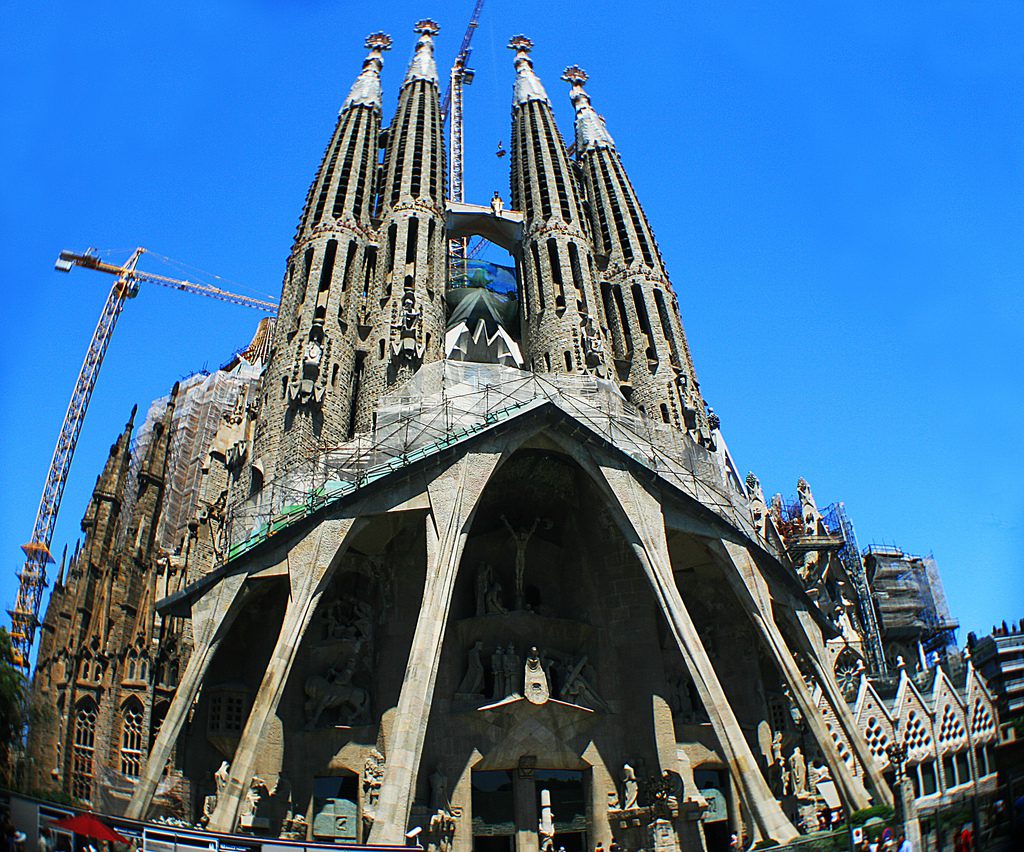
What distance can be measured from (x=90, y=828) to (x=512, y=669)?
1085cm

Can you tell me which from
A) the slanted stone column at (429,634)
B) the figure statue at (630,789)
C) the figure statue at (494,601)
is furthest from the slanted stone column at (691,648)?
the figure statue at (494,601)

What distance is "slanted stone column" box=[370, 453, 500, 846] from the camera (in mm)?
14984

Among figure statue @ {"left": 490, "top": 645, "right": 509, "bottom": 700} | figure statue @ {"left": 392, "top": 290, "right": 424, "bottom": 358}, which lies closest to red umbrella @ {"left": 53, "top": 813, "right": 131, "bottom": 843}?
figure statue @ {"left": 490, "top": 645, "right": 509, "bottom": 700}

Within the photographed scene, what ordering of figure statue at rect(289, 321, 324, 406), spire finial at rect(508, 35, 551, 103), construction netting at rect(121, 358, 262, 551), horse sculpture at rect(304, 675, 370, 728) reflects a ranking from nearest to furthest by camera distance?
horse sculpture at rect(304, 675, 370, 728)
figure statue at rect(289, 321, 324, 406)
construction netting at rect(121, 358, 262, 551)
spire finial at rect(508, 35, 551, 103)

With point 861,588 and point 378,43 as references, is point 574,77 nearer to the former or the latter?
point 378,43

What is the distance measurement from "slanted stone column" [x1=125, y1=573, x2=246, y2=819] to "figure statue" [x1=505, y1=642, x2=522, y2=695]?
6.28m

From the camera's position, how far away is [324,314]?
80.1 ft

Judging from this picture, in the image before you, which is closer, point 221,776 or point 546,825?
point 221,776

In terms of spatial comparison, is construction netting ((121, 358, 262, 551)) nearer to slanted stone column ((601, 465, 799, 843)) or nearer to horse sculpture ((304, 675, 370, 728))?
horse sculpture ((304, 675, 370, 728))

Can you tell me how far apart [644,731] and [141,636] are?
575 inches

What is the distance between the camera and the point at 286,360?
23.5 metres

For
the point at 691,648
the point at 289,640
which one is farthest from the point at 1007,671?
the point at 289,640

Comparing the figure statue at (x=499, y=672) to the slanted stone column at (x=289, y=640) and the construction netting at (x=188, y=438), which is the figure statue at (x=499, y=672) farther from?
the construction netting at (x=188, y=438)

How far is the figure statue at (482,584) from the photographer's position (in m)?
20.7
